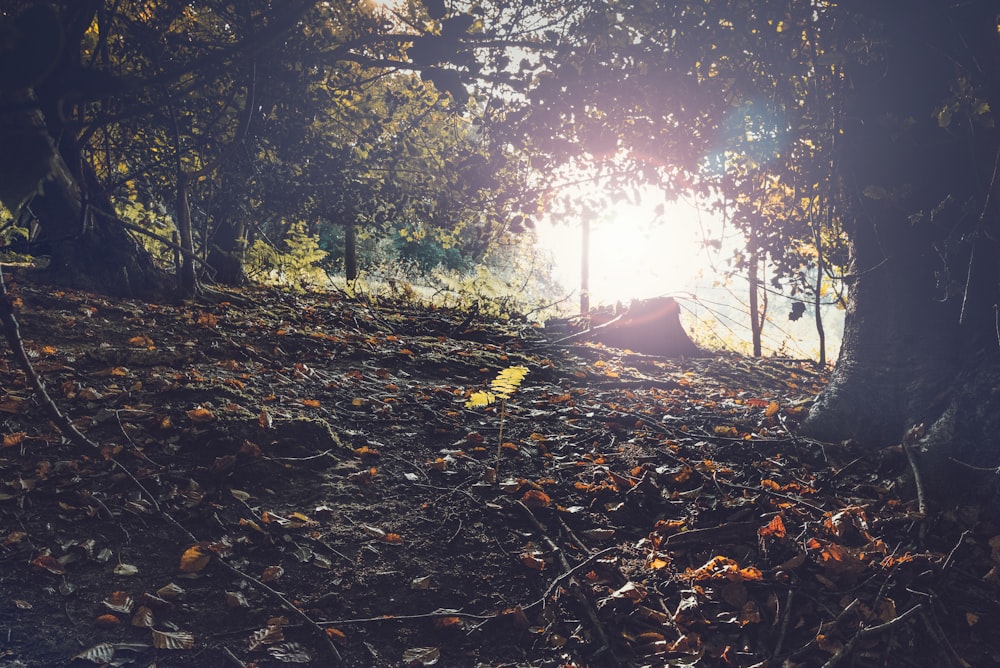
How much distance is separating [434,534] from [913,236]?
155 inches

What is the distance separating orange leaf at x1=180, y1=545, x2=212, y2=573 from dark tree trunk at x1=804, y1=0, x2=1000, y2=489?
4.03 m

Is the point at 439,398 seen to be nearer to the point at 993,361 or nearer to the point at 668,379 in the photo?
the point at 668,379

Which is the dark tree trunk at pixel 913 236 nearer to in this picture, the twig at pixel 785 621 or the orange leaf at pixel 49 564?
the twig at pixel 785 621

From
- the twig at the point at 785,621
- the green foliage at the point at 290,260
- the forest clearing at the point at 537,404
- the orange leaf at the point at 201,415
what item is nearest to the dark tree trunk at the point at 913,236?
the forest clearing at the point at 537,404

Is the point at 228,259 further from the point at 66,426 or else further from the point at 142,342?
the point at 66,426

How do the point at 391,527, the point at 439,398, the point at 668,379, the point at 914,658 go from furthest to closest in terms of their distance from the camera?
the point at 668,379
the point at 439,398
the point at 391,527
the point at 914,658

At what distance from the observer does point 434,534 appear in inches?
117

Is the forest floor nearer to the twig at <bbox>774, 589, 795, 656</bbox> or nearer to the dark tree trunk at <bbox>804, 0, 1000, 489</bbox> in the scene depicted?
the twig at <bbox>774, 589, 795, 656</bbox>

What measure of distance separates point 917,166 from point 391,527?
14.3ft

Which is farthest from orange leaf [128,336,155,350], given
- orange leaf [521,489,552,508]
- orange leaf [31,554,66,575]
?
orange leaf [521,489,552,508]

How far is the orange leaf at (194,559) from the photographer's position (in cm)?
246

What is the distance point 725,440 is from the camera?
162 inches

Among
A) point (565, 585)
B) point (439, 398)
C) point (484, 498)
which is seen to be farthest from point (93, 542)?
point (439, 398)

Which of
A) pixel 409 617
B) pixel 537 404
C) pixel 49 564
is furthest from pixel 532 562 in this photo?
pixel 537 404
